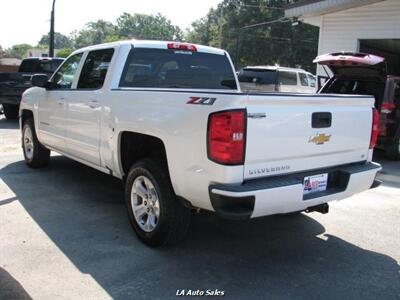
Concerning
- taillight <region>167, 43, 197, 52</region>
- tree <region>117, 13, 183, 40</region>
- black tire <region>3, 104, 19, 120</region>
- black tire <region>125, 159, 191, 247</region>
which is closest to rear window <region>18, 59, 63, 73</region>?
black tire <region>3, 104, 19, 120</region>

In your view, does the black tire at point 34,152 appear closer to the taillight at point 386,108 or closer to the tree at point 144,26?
the taillight at point 386,108

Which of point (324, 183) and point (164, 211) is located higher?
point (324, 183)

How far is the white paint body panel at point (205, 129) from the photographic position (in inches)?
140

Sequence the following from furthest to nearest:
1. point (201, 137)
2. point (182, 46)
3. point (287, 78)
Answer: point (287, 78), point (182, 46), point (201, 137)

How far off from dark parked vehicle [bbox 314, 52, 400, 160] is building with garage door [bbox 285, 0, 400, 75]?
4.67 m

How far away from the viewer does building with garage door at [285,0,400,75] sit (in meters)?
13.1

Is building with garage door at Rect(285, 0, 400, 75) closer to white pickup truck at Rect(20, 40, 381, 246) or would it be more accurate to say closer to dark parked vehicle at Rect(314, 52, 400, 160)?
dark parked vehicle at Rect(314, 52, 400, 160)

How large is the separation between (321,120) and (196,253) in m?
1.61

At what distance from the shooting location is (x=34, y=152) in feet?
24.0

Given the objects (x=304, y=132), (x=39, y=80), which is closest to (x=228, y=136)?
(x=304, y=132)

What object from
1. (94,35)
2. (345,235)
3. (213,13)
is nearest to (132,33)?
(94,35)

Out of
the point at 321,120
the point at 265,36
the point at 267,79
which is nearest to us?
the point at 321,120

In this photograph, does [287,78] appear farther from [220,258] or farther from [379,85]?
[220,258]

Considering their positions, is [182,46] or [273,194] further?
[182,46]
